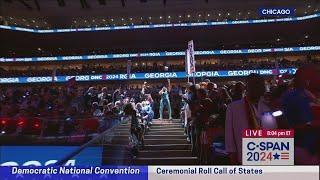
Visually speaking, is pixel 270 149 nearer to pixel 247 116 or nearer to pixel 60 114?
pixel 247 116

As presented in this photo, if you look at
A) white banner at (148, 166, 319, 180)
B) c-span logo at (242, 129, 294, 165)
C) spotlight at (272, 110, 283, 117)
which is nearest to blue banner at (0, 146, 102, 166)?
white banner at (148, 166, 319, 180)

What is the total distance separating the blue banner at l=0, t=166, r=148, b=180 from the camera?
7.29 ft

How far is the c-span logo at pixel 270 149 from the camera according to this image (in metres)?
2.35

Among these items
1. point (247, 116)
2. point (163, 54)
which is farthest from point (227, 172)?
point (163, 54)

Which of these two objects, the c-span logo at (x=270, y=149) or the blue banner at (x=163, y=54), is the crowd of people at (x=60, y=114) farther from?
the blue banner at (x=163, y=54)

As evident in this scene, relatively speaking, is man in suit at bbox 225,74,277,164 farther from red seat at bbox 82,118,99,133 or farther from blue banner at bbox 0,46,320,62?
blue banner at bbox 0,46,320,62

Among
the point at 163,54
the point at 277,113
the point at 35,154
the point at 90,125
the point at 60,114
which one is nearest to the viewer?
the point at 277,113

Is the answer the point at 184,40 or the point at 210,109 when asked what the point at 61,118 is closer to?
the point at 210,109

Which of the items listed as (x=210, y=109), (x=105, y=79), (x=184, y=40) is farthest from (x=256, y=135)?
(x=184, y=40)

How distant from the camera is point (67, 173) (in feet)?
7.34

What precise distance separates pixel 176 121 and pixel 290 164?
7052 millimetres

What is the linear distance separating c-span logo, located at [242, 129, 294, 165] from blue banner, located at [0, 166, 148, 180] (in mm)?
624

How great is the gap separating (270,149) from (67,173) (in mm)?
1129

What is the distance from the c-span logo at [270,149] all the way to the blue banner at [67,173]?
624 millimetres
